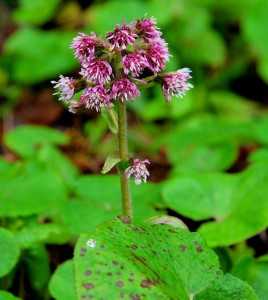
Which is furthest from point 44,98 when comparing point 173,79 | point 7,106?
point 173,79

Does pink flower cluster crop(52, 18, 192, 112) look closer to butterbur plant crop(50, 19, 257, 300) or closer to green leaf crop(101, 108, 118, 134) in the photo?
butterbur plant crop(50, 19, 257, 300)

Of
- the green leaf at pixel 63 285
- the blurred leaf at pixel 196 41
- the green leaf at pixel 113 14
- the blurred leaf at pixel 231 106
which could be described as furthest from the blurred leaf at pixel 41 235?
the blurred leaf at pixel 196 41

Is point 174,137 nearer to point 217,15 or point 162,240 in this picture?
point 217,15

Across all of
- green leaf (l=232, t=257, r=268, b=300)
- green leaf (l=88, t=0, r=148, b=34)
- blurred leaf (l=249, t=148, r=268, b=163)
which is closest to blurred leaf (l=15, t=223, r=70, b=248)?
green leaf (l=232, t=257, r=268, b=300)

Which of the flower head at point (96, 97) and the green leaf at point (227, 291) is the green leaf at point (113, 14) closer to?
the flower head at point (96, 97)

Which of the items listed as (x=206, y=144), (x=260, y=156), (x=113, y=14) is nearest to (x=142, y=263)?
(x=260, y=156)

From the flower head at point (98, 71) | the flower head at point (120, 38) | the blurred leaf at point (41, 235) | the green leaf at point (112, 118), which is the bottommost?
the blurred leaf at point (41, 235)

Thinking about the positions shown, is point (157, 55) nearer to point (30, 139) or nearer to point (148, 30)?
point (148, 30)
